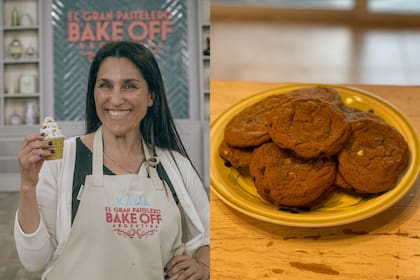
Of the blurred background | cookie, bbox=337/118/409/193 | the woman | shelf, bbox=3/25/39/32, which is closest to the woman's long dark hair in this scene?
the woman

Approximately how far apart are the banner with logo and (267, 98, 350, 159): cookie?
0.19 m

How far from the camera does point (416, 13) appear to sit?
1.92m

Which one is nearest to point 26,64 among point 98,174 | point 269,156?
point 98,174

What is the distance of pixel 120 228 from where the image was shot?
0.76 metres

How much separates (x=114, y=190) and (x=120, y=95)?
0.47 ft

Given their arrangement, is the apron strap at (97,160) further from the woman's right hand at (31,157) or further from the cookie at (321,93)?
the cookie at (321,93)

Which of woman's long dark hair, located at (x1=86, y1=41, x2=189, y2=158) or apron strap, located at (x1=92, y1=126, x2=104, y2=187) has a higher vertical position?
woman's long dark hair, located at (x1=86, y1=41, x2=189, y2=158)

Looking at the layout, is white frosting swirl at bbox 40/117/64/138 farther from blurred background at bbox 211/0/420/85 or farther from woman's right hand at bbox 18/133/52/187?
blurred background at bbox 211/0/420/85

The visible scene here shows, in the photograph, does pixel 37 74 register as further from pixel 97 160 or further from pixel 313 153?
pixel 313 153

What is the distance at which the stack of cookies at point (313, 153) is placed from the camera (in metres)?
0.85

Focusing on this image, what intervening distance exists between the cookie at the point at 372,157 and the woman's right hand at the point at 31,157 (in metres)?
0.49

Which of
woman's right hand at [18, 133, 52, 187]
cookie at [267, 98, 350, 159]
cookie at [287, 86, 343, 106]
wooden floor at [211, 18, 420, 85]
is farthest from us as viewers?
wooden floor at [211, 18, 420, 85]

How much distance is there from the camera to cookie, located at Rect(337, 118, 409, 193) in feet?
2.81

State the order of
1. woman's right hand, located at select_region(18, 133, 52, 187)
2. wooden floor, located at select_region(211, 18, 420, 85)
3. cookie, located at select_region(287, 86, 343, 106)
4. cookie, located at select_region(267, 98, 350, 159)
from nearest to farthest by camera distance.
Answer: woman's right hand, located at select_region(18, 133, 52, 187), cookie, located at select_region(267, 98, 350, 159), cookie, located at select_region(287, 86, 343, 106), wooden floor, located at select_region(211, 18, 420, 85)
